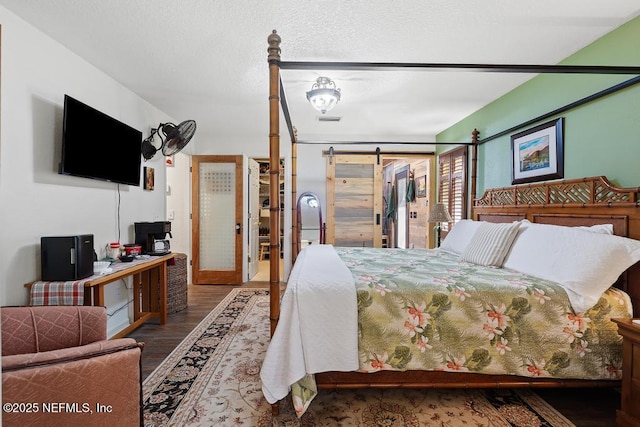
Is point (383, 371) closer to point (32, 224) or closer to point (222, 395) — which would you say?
point (222, 395)

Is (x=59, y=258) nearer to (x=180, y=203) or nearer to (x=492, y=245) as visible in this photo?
(x=180, y=203)

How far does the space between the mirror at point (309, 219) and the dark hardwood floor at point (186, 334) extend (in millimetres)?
1518

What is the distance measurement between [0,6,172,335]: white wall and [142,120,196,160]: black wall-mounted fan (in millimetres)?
582

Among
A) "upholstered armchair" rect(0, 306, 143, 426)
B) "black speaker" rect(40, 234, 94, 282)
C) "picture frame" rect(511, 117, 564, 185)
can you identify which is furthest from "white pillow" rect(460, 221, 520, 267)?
"black speaker" rect(40, 234, 94, 282)

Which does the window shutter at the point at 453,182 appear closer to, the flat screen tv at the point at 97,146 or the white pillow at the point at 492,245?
the white pillow at the point at 492,245

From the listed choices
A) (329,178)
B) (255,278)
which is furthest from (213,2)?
(255,278)

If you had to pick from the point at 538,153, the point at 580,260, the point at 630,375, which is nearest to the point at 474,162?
the point at 538,153

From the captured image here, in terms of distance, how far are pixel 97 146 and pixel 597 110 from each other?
401cm

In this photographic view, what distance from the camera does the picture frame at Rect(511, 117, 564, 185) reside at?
2535 mm

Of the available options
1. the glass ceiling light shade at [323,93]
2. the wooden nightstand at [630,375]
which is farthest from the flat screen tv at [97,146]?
the wooden nightstand at [630,375]

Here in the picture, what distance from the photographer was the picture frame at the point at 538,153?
2.54 metres

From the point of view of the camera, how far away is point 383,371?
180 cm

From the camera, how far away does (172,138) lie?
10.6ft

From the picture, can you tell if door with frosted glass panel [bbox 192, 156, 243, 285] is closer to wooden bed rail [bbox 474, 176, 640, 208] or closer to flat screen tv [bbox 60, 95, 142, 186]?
A: flat screen tv [bbox 60, 95, 142, 186]
